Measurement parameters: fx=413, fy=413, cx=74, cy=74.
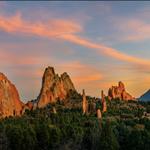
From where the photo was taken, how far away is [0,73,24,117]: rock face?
182 m

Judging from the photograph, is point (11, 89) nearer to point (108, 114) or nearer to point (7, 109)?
point (7, 109)

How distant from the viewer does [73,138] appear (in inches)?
3472

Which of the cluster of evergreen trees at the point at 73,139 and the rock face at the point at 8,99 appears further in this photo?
the rock face at the point at 8,99

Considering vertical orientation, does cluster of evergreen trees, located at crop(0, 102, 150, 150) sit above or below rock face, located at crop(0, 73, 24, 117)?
below

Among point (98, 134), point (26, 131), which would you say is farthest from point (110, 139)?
point (26, 131)

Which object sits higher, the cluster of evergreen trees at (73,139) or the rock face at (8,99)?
the rock face at (8,99)

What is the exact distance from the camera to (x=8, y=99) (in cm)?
18875

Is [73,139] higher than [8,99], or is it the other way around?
[8,99]

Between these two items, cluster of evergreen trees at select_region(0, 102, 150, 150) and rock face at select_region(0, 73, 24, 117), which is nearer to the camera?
cluster of evergreen trees at select_region(0, 102, 150, 150)

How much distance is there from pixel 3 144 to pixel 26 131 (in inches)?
262

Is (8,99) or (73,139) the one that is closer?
(73,139)

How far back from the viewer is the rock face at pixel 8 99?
182 m

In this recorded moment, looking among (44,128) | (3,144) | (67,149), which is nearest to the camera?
(67,149)

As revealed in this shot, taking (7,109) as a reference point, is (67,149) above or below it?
below
